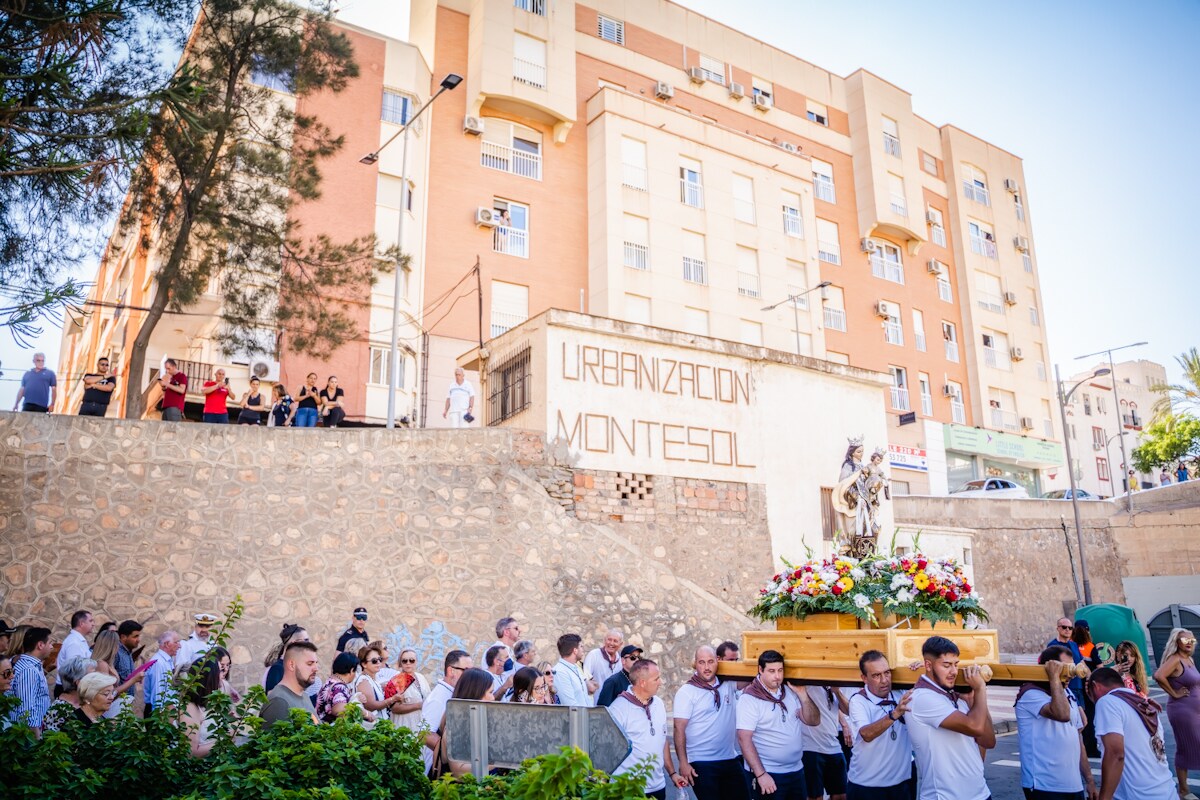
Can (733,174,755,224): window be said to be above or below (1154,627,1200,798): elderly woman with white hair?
above

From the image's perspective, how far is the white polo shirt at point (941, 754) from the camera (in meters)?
5.67

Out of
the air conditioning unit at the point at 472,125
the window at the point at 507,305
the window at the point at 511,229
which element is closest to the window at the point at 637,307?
the window at the point at 507,305

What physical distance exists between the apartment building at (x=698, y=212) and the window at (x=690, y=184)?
9 cm

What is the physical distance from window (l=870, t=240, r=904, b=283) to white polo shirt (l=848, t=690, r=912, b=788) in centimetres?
3340

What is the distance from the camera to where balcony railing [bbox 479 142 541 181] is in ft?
94.7

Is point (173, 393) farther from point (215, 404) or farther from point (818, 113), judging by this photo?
point (818, 113)

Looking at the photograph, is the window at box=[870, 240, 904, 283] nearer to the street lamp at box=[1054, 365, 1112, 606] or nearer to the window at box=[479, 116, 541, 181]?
the street lamp at box=[1054, 365, 1112, 606]

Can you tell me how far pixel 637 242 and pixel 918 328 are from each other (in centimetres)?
1502

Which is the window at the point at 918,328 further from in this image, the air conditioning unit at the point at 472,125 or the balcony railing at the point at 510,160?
the air conditioning unit at the point at 472,125

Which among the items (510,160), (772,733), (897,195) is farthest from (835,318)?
(772,733)

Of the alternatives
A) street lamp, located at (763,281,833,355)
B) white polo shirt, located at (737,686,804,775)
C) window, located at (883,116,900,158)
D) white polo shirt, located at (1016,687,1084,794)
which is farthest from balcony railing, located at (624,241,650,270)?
white polo shirt, located at (1016,687,1084,794)

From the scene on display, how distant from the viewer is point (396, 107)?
27.6 metres

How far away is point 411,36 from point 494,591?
72.4 ft

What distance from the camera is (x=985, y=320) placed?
4091 cm
